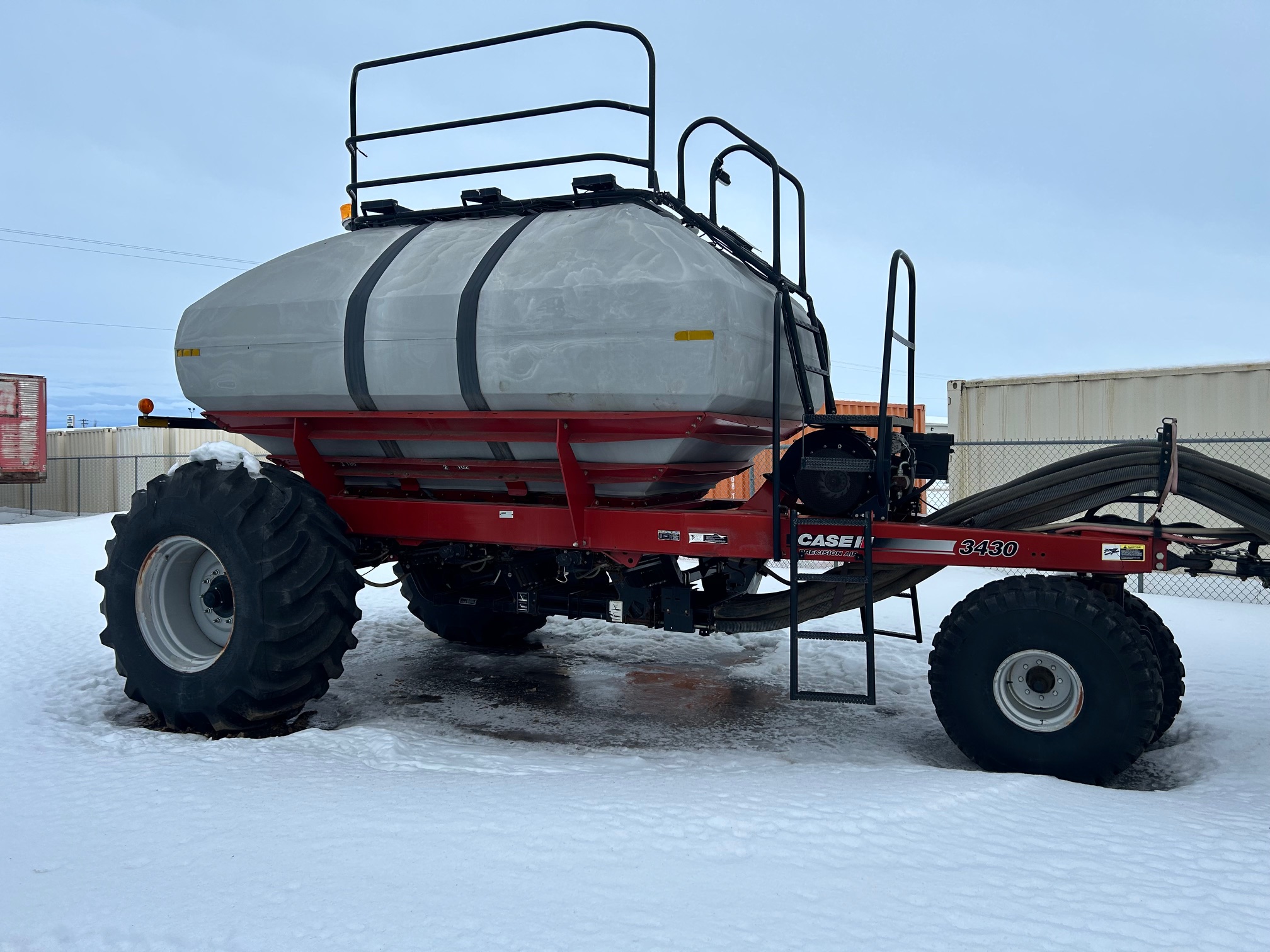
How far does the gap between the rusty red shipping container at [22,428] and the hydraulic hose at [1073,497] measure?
22.4m

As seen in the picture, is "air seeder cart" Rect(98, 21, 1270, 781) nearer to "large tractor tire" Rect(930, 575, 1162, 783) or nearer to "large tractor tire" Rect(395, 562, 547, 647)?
"large tractor tire" Rect(930, 575, 1162, 783)

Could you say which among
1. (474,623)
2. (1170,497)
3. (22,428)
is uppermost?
(22,428)

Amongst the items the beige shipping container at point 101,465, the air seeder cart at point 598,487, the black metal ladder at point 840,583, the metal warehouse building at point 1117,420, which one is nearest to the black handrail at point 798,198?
the air seeder cart at point 598,487

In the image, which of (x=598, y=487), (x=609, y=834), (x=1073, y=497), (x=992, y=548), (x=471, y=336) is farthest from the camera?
(x=598, y=487)

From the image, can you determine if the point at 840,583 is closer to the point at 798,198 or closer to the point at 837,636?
the point at 837,636

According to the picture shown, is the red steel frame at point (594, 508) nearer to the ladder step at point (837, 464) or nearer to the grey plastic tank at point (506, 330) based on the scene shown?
the grey plastic tank at point (506, 330)

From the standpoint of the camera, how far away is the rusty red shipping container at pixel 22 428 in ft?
72.7

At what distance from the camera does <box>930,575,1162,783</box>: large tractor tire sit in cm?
462

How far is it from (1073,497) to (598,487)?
2.61 m

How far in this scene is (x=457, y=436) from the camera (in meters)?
5.75

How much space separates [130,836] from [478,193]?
411 centimetres

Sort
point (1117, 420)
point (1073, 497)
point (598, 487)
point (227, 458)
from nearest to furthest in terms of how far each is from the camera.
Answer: point (1073, 497) < point (598, 487) < point (227, 458) < point (1117, 420)

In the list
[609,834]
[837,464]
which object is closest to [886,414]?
[837,464]

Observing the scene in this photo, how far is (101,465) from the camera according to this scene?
25750 millimetres
